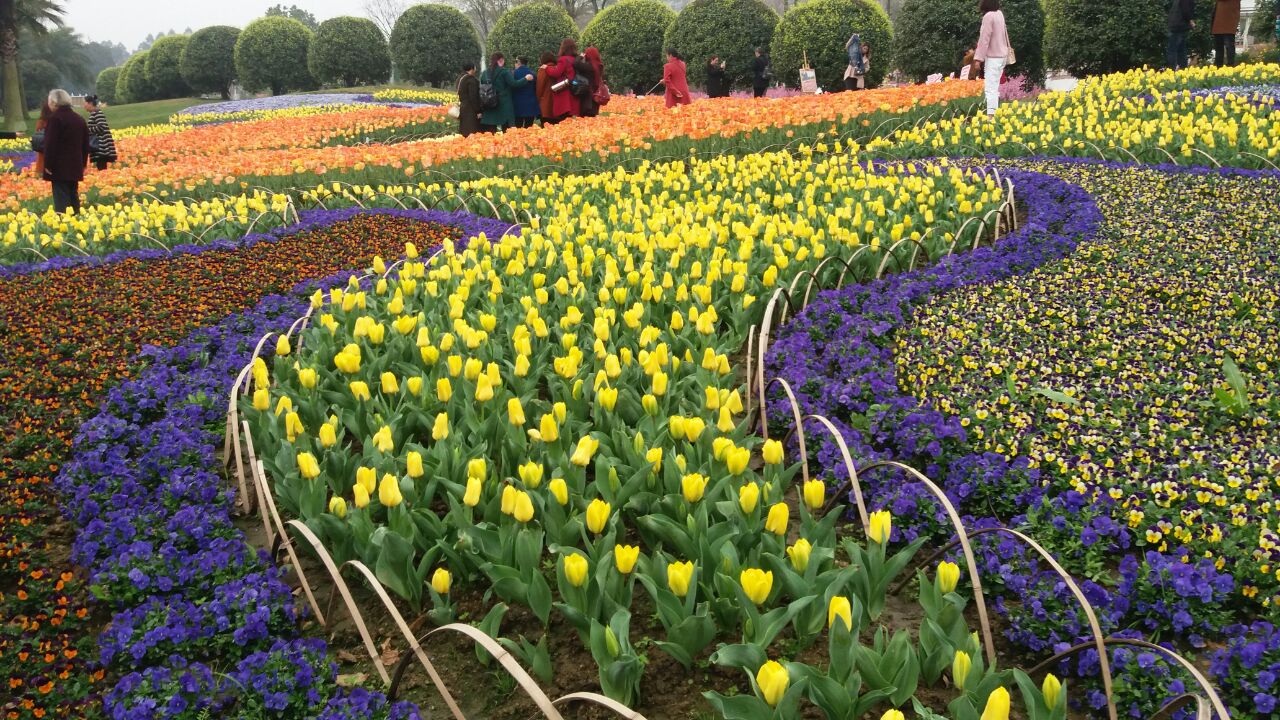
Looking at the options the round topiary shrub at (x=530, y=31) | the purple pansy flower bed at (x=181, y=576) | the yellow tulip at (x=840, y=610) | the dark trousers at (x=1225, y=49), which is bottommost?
the purple pansy flower bed at (x=181, y=576)

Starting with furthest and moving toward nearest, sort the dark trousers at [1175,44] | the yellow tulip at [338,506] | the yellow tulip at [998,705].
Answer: the dark trousers at [1175,44], the yellow tulip at [338,506], the yellow tulip at [998,705]

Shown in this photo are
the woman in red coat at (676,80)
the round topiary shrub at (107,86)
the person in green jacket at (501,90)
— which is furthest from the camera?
the round topiary shrub at (107,86)

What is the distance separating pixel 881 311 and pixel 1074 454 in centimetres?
170

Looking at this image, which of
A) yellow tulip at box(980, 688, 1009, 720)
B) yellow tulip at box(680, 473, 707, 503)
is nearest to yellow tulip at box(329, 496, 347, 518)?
yellow tulip at box(680, 473, 707, 503)

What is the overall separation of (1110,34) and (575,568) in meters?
19.9

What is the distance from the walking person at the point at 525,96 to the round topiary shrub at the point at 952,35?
10.1 m

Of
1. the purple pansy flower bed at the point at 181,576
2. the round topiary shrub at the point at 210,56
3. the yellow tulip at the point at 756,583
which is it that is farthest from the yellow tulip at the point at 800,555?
the round topiary shrub at the point at 210,56

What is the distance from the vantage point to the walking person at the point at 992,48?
1229cm

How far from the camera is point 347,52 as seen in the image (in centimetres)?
3719

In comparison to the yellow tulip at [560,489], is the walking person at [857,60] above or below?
above

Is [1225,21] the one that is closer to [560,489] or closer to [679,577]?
[560,489]

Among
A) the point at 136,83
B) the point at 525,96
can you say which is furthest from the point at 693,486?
the point at 136,83

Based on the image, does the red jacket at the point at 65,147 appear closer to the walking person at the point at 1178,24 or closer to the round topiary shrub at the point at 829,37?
the walking person at the point at 1178,24

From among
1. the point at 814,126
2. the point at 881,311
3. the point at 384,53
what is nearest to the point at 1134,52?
the point at 814,126
